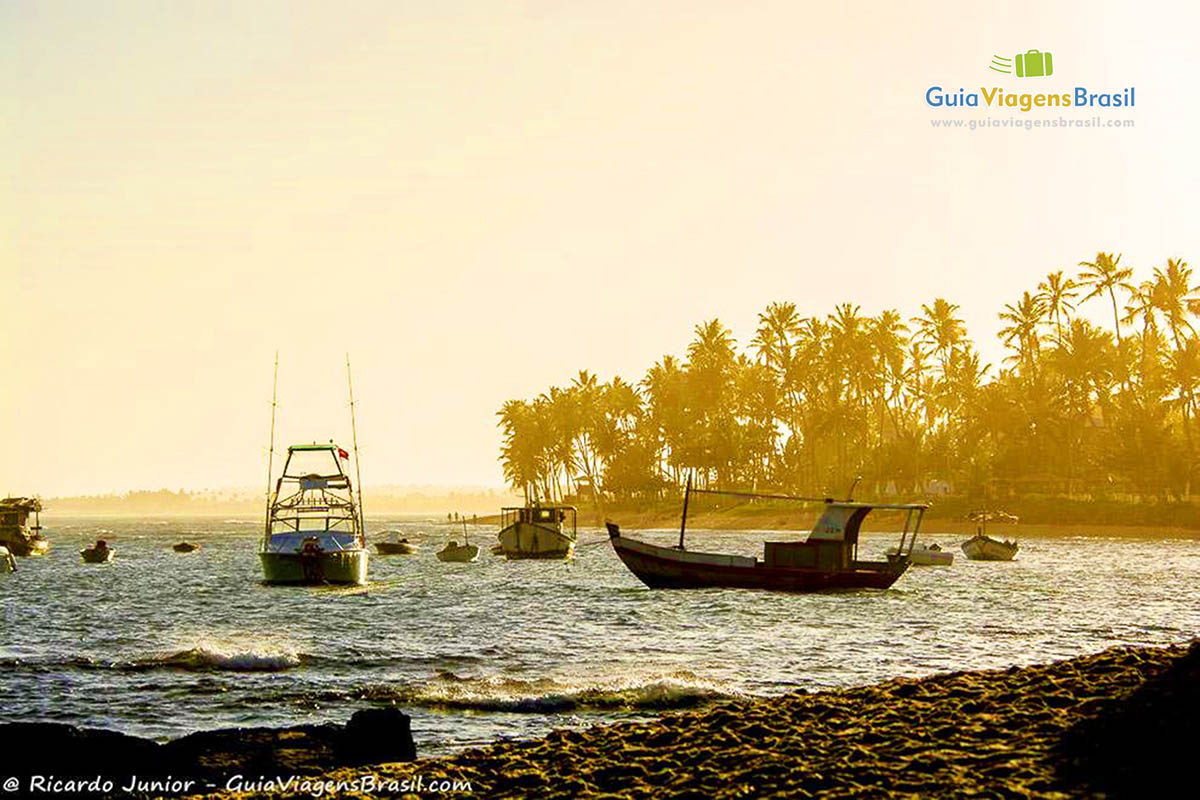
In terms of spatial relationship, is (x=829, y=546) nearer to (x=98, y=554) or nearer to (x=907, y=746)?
(x=907, y=746)

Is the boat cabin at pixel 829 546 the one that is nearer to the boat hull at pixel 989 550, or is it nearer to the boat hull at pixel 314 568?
the boat hull at pixel 314 568

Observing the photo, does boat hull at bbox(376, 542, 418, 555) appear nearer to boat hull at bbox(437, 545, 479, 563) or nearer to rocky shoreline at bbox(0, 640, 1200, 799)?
boat hull at bbox(437, 545, 479, 563)

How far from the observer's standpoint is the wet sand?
407 inches

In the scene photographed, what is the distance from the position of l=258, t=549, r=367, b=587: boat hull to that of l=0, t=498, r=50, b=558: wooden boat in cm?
6072

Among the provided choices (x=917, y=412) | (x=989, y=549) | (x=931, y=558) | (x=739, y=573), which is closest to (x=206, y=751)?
(x=739, y=573)

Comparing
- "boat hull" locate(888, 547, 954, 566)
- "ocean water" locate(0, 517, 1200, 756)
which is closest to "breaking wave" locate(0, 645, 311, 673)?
"ocean water" locate(0, 517, 1200, 756)

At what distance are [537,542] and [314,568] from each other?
35426 millimetres

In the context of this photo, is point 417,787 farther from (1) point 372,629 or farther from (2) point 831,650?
(1) point 372,629

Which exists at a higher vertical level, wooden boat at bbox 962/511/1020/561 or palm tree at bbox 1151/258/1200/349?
palm tree at bbox 1151/258/1200/349

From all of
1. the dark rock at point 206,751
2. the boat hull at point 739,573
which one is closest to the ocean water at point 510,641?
the boat hull at point 739,573

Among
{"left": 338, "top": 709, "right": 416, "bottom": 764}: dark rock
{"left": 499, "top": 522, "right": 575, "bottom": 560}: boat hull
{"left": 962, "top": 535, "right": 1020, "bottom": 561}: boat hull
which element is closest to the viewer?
{"left": 338, "top": 709, "right": 416, "bottom": 764}: dark rock

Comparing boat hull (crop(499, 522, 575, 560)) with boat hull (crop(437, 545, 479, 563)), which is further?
boat hull (crop(437, 545, 479, 563))

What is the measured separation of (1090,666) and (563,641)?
81.0 ft

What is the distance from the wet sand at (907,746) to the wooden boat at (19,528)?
11073 centimetres
